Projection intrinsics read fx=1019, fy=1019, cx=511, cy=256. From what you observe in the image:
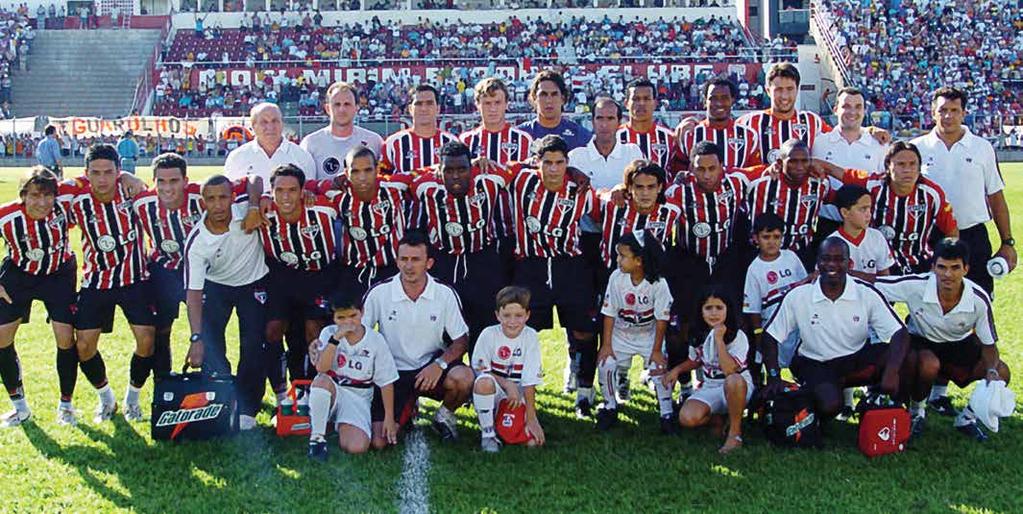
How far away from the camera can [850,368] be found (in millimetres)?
5508

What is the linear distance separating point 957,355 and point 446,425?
9.41 feet

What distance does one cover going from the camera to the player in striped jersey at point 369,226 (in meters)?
5.91

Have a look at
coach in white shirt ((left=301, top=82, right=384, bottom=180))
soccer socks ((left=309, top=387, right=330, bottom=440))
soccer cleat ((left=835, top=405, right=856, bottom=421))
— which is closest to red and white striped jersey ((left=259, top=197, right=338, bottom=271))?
coach in white shirt ((left=301, top=82, right=384, bottom=180))

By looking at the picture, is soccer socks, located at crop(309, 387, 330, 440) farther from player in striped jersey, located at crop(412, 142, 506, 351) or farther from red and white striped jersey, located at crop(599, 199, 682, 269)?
red and white striped jersey, located at crop(599, 199, 682, 269)

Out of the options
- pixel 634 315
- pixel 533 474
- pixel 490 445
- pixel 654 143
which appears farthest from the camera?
pixel 654 143

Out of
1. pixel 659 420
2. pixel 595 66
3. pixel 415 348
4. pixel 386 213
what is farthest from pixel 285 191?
pixel 595 66

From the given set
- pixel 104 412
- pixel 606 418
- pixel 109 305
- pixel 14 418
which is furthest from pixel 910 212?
pixel 14 418

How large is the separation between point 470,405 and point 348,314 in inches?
47.1

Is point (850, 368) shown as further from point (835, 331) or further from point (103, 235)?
point (103, 235)

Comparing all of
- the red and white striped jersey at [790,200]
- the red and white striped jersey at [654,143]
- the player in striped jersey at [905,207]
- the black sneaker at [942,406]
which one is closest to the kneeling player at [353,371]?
the red and white striped jersey at [654,143]

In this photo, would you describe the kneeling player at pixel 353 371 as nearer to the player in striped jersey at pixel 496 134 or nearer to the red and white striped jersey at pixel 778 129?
the player in striped jersey at pixel 496 134

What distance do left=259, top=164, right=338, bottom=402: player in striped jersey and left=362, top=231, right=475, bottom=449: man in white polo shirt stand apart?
467mm

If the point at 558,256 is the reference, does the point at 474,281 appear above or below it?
below

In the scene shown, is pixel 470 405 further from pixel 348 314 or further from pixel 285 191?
pixel 285 191
